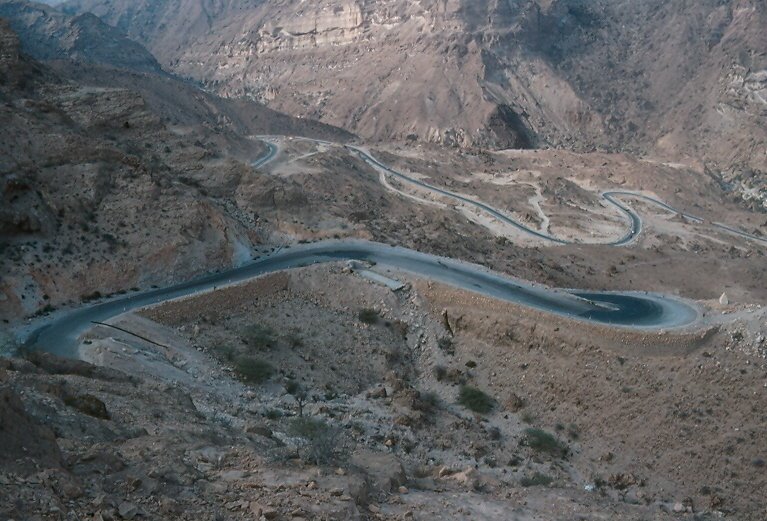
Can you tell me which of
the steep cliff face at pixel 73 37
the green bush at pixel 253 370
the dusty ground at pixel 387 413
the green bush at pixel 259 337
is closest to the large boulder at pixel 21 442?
the dusty ground at pixel 387 413

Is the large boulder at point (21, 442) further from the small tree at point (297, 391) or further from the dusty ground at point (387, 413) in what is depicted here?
the small tree at point (297, 391)

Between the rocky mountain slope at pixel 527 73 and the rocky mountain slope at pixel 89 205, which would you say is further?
the rocky mountain slope at pixel 527 73

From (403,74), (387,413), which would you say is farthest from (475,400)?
(403,74)

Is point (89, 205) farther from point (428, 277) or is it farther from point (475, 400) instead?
point (475, 400)

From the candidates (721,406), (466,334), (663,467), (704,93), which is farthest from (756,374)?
(704,93)

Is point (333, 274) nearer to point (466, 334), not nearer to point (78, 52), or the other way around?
point (466, 334)

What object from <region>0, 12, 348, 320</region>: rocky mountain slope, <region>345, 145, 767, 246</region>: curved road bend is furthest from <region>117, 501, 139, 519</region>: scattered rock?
<region>345, 145, 767, 246</region>: curved road bend
